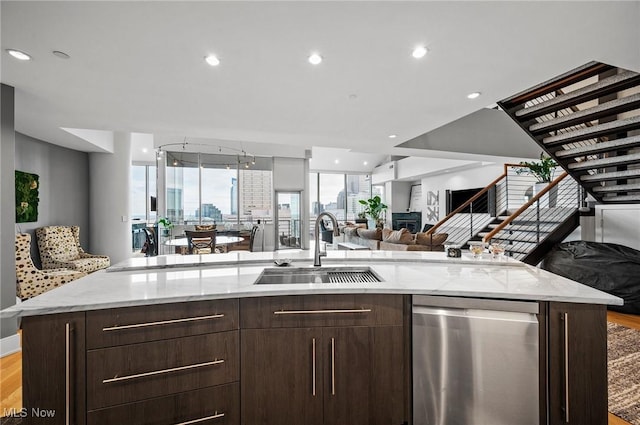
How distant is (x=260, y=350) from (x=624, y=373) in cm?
281

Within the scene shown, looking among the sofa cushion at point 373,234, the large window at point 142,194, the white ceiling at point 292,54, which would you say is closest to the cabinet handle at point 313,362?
the white ceiling at point 292,54

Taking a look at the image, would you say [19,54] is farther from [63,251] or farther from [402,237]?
[402,237]

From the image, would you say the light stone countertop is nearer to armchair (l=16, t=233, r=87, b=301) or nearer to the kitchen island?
the kitchen island

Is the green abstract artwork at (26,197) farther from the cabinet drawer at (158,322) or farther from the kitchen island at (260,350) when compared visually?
the cabinet drawer at (158,322)

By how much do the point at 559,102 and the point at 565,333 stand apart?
10.1 feet

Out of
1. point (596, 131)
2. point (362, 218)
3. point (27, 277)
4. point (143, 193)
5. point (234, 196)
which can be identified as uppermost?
point (596, 131)

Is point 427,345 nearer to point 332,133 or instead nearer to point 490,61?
point 490,61

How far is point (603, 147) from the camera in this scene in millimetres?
3502

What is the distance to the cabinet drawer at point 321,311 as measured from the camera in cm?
148

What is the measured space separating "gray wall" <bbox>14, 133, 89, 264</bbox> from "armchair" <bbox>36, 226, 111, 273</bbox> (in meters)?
0.16

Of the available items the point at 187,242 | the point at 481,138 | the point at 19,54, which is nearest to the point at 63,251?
the point at 187,242

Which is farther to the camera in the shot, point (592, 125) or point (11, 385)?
point (592, 125)

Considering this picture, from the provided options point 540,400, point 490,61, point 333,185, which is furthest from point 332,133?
point 333,185

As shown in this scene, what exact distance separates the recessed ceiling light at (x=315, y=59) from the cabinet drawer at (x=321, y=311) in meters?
1.59
